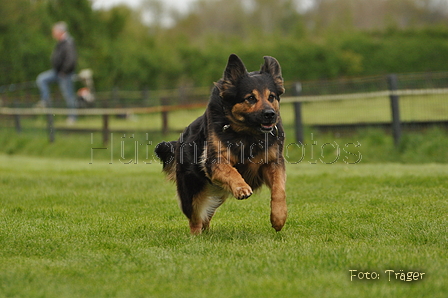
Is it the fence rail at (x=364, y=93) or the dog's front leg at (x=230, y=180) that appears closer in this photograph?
the dog's front leg at (x=230, y=180)

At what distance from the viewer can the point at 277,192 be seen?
4.79m

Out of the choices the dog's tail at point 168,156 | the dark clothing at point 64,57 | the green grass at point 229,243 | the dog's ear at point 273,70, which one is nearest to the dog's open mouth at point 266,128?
the dog's ear at point 273,70

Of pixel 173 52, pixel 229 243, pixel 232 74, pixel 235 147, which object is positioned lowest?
pixel 229 243

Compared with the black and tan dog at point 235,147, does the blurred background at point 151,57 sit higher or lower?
higher

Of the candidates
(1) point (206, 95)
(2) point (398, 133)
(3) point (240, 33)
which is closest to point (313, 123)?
(2) point (398, 133)

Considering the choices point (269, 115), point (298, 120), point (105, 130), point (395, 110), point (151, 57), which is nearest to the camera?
point (269, 115)

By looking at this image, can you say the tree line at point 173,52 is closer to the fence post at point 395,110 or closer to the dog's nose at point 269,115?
the fence post at point 395,110

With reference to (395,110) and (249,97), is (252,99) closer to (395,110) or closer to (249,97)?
(249,97)

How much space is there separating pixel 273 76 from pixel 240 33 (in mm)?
47846

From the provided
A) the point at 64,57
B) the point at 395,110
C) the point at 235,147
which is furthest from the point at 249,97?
the point at 64,57

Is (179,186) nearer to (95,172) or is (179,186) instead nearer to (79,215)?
(79,215)

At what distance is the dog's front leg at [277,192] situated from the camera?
4702 millimetres

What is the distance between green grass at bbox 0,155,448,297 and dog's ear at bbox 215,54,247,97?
120 centimetres

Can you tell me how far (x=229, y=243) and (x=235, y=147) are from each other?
2.72 ft
